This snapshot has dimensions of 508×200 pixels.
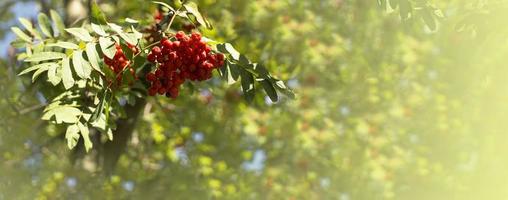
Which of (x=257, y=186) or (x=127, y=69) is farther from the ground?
(x=257, y=186)

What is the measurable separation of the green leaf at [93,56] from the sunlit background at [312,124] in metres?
2.12

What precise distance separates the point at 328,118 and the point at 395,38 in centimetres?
152

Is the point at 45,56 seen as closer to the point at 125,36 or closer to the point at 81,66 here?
the point at 81,66

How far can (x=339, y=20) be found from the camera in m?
7.95

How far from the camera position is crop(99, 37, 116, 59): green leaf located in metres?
2.40

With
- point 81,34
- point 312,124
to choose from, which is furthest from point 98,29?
point 312,124

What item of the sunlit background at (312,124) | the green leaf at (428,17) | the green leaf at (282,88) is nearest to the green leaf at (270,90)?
the green leaf at (282,88)

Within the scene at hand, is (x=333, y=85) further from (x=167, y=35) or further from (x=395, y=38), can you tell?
(x=167, y=35)

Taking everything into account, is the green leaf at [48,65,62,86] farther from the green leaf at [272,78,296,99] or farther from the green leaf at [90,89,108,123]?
the green leaf at [272,78,296,99]

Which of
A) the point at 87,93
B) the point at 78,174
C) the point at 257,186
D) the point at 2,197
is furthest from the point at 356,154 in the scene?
the point at 87,93

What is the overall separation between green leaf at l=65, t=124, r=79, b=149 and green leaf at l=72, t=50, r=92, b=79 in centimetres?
27

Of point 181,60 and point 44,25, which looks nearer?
point 181,60

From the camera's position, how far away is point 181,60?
102 inches

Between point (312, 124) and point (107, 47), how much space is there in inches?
207
